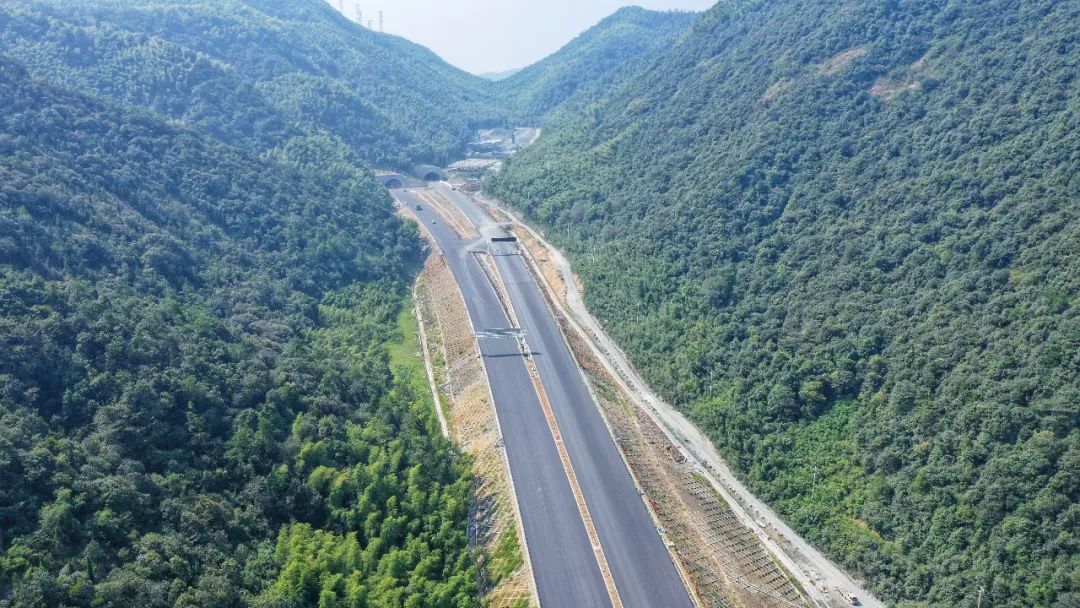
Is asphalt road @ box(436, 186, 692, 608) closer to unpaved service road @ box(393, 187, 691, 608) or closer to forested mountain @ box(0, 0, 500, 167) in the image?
unpaved service road @ box(393, 187, 691, 608)

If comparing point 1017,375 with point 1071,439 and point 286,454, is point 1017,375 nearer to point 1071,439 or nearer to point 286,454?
point 1071,439

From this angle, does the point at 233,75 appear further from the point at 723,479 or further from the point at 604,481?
the point at 723,479

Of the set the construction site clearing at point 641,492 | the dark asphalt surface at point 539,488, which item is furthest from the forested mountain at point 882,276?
the dark asphalt surface at point 539,488

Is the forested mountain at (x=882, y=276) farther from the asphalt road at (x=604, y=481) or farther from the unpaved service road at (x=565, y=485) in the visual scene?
the unpaved service road at (x=565, y=485)

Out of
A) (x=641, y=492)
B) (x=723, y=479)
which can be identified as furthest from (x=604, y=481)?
(x=723, y=479)

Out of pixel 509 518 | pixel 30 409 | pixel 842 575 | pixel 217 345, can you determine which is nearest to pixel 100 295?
pixel 217 345
